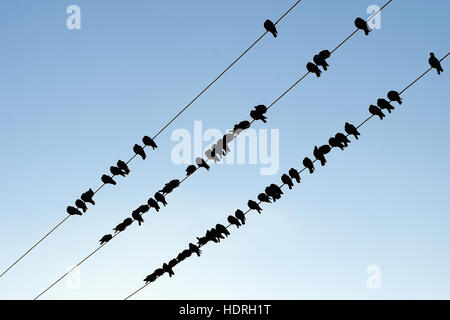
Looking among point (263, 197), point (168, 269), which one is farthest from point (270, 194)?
point (168, 269)

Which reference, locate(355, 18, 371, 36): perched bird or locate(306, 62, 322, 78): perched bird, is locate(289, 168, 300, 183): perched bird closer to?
locate(306, 62, 322, 78): perched bird

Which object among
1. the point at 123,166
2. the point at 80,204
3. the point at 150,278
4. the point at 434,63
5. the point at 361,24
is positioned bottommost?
the point at 150,278

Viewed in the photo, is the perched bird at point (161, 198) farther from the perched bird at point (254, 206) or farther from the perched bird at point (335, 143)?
the perched bird at point (335, 143)

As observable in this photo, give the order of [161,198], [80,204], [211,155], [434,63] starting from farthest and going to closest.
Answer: [80,204], [161,198], [211,155], [434,63]

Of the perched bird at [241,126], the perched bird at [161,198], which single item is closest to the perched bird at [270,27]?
the perched bird at [241,126]

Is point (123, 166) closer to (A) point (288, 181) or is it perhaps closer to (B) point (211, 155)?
(B) point (211, 155)

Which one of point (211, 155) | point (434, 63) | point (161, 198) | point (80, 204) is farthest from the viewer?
point (80, 204)

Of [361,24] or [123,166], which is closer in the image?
[361,24]

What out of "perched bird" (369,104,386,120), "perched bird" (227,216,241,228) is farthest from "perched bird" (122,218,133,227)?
"perched bird" (369,104,386,120)

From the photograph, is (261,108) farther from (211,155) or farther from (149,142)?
(149,142)

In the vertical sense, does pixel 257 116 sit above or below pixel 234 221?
above
